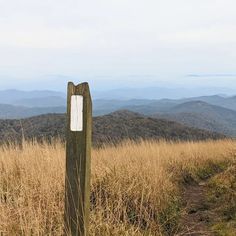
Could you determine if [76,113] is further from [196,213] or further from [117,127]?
[117,127]

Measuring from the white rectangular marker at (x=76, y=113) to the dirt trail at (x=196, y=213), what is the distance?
2.18 metres

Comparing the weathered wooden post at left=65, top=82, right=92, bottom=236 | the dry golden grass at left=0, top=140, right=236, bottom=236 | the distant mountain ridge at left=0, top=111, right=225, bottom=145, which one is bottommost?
the distant mountain ridge at left=0, top=111, right=225, bottom=145

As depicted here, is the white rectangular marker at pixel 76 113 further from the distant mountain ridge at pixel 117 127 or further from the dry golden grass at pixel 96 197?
the distant mountain ridge at pixel 117 127

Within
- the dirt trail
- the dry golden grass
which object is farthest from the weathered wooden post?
the dirt trail

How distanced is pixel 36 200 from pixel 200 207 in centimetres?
324

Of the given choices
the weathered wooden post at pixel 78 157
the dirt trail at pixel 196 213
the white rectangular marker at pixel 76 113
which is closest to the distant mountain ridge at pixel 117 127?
the dirt trail at pixel 196 213

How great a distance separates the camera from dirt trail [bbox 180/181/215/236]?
578 centimetres

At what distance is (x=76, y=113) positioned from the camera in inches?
135

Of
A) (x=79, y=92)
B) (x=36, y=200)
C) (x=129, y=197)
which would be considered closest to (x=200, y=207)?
(x=129, y=197)

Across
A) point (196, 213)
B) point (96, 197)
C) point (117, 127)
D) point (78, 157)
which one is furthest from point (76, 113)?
point (117, 127)

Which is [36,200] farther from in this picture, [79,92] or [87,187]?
[79,92]

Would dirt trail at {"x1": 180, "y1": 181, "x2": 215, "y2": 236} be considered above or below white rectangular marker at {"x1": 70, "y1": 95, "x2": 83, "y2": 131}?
below

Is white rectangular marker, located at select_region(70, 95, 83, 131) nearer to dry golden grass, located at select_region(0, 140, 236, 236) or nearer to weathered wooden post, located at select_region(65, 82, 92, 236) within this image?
weathered wooden post, located at select_region(65, 82, 92, 236)

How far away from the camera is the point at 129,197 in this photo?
20.3 feet
